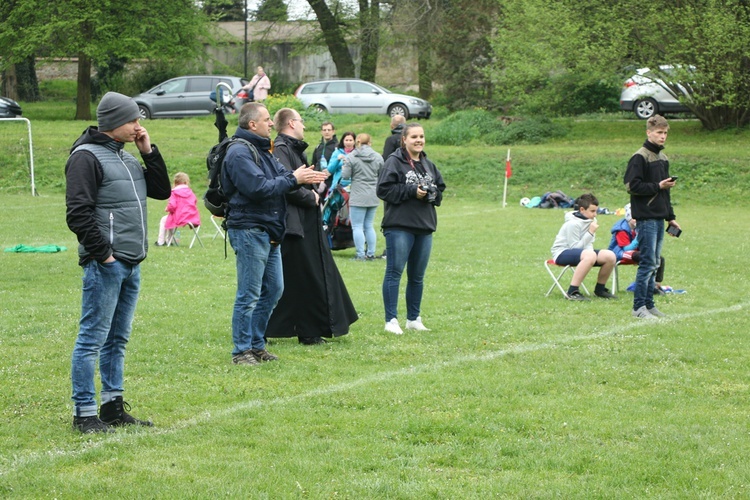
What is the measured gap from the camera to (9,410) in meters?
6.43

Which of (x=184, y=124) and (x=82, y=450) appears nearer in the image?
(x=82, y=450)

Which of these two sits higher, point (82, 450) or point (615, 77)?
point (615, 77)

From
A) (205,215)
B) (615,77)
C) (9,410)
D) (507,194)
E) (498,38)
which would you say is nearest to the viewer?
(9,410)

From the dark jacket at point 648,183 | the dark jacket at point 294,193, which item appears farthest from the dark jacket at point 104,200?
the dark jacket at point 648,183

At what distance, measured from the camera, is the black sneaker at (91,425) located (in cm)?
593

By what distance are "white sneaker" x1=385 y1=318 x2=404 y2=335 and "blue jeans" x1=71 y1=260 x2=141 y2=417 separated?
362 centimetres

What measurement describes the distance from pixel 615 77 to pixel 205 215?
1316cm

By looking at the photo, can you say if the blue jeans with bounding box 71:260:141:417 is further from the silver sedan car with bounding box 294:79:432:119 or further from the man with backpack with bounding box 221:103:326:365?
the silver sedan car with bounding box 294:79:432:119

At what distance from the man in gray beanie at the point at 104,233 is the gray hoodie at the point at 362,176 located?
28.2 feet

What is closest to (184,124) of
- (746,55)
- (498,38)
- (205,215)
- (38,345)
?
(498,38)

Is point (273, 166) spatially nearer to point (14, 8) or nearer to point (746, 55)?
point (746, 55)

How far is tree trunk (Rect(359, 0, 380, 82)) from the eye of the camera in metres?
40.4

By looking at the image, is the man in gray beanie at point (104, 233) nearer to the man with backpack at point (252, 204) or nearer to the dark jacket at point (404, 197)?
the man with backpack at point (252, 204)

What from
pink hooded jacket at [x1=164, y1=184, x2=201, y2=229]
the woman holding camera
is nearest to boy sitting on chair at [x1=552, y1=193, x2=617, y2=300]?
the woman holding camera
